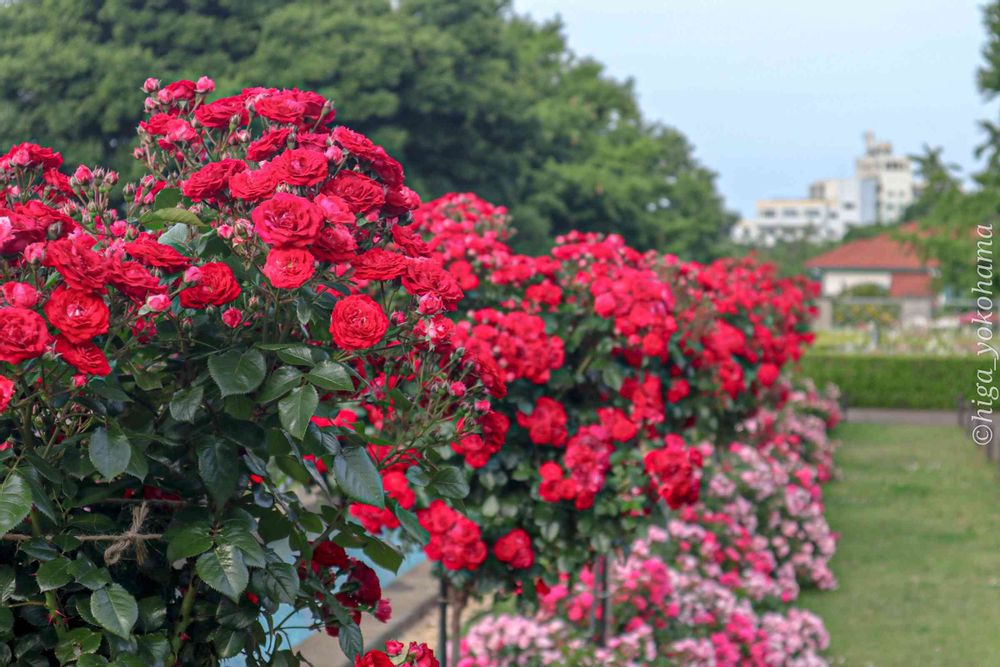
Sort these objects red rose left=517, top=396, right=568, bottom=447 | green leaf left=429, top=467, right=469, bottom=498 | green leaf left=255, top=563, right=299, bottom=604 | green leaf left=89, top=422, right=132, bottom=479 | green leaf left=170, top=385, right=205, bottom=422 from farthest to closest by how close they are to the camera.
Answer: red rose left=517, top=396, right=568, bottom=447, green leaf left=429, top=467, right=469, bottom=498, green leaf left=255, top=563, right=299, bottom=604, green leaf left=170, top=385, right=205, bottom=422, green leaf left=89, top=422, right=132, bottom=479

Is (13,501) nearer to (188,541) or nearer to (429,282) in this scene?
(188,541)

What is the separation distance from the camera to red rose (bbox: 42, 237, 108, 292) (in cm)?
178

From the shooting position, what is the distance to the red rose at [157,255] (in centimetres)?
190

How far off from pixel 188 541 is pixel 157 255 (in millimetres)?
503

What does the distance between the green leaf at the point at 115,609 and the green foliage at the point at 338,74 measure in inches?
496

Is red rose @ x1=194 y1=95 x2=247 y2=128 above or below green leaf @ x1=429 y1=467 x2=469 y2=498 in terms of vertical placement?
above

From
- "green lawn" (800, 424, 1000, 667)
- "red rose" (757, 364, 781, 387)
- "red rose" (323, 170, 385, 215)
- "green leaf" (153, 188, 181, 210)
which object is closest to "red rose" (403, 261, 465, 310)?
"red rose" (323, 170, 385, 215)

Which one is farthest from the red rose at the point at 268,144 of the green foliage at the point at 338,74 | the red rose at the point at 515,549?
the green foliage at the point at 338,74

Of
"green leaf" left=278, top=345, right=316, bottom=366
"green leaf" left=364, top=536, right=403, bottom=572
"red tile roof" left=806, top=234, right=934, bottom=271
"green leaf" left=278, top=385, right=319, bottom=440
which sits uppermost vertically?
"red tile roof" left=806, top=234, right=934, bottom=271

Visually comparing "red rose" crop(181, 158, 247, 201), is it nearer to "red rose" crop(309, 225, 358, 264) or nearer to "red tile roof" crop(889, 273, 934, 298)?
"red rose" crop(309, 225, 358, 264)

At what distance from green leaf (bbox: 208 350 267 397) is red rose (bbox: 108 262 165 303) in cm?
16

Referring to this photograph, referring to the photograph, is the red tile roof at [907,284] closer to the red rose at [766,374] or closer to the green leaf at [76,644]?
the red rose at [766,374]

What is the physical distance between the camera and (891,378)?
21812 millimetres

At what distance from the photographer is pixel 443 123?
64.0ft
